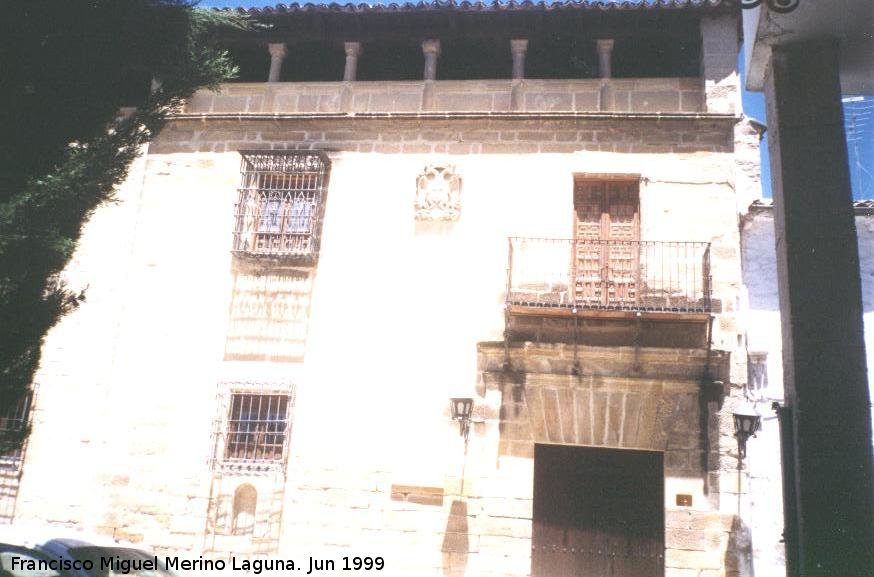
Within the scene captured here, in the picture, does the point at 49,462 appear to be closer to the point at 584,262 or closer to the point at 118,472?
the point at 118,472

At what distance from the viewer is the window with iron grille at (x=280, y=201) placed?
8.28m

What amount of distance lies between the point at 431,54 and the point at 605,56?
2320 mm

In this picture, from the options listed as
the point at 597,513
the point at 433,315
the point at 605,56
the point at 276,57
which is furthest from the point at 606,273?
the point at 276,57

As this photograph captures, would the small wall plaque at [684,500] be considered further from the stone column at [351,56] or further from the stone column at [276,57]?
the stone column at [276,57]

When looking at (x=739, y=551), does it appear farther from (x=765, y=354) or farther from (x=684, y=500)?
(x=765, y=354)

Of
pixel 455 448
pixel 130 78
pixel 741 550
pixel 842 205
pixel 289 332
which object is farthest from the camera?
pixel 289 332

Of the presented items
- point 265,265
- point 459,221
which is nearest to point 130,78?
point 265,265

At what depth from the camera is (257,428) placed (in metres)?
7.69

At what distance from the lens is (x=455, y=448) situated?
7324 mm

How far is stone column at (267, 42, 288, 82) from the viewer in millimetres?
9125

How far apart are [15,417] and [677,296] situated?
814 centimetres

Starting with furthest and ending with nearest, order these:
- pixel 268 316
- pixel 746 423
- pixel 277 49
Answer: pixel 277 49 → pixel 268 316 → pixel 746 423

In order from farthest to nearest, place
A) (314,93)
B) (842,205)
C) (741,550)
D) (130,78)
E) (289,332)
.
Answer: (314,93) < (289,332) < (741,550) < (130,78) < (842,205)

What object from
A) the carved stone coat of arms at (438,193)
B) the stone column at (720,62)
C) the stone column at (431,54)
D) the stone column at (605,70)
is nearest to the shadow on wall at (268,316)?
the carved stone coat of arms at (438,193)
